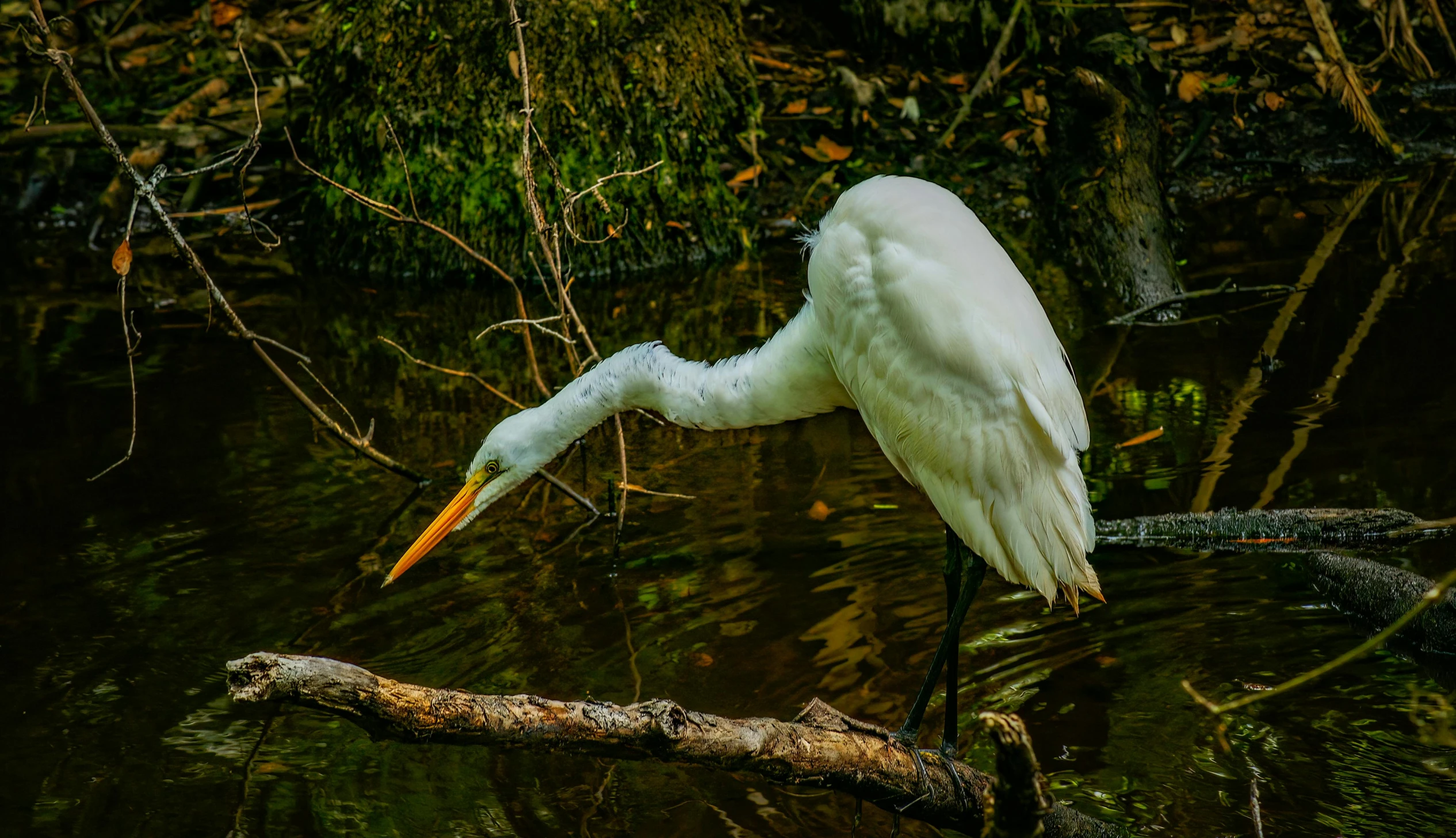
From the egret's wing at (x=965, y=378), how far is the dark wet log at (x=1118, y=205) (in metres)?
3.71

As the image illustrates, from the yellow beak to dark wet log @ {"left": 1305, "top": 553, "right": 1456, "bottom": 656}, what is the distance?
3.00 meters

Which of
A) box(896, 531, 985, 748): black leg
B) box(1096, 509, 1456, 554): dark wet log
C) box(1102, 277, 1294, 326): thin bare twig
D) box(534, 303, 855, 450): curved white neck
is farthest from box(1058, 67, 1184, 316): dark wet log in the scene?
box(896, 531, 985, 748): black leg

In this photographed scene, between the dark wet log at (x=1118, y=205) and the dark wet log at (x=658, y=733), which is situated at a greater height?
the dark wet log at (x=1118, y=205)

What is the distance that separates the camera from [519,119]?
343 inches

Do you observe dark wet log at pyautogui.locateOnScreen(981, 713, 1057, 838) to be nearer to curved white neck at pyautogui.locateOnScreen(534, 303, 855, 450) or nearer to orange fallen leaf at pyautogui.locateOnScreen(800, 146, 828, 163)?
curved white neck at pyautogui.locateOnScreen(534, 303, 855, 450)

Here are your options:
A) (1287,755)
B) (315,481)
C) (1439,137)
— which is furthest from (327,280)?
(1439,137)

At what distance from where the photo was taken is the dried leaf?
1062 centimetres

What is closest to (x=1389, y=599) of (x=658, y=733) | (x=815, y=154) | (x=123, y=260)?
(x=658, y=733)

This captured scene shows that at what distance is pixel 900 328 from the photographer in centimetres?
376

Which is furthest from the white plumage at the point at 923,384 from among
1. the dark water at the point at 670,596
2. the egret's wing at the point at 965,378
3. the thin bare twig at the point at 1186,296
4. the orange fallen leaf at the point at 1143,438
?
the thin bare twig at the point at 1186,296

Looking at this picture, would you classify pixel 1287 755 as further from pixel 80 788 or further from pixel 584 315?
pixel 584 315

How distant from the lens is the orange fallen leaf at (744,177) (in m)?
10.4

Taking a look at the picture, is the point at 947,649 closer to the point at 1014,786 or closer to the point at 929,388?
the point at 929,388

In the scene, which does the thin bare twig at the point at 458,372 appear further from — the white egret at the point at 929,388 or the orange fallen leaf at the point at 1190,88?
the orange fallen leaf at the point at 1190,88
